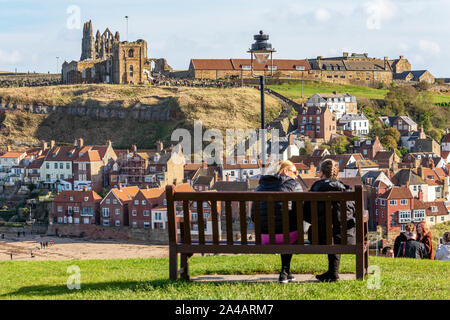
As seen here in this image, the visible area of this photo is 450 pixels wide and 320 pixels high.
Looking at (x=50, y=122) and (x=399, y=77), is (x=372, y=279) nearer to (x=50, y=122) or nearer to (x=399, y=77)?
(x=50, y=122)

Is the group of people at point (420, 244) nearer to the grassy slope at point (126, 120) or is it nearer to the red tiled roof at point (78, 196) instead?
the red tiled roof at point (78, 196)

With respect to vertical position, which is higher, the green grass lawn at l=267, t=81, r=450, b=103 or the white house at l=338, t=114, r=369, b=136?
the green grass lawn at l=267, t=81, r=450, b=103

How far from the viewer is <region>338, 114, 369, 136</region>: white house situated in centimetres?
7662

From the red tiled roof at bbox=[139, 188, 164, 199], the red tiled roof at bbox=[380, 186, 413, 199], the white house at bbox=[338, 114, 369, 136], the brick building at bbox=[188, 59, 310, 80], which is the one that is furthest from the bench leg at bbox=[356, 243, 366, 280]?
the brick building at bbox=[188, 59, 310, 80]

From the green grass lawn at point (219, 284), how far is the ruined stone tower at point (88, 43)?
10832 centimetres

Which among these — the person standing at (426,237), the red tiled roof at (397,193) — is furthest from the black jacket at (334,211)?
the red tiled roof at (397,193)

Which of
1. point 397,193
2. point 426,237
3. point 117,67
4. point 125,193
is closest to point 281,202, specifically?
point 426,237

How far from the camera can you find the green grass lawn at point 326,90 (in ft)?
304

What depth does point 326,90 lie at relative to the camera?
98.0 meters

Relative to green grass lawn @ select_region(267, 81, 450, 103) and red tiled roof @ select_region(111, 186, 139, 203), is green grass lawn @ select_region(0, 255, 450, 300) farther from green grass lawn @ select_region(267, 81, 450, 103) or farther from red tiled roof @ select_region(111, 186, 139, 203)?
green grass lawn @ select_region(267, 81, 450, 103)

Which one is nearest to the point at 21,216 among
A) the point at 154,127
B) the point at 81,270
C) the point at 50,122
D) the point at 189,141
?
the point at 189,141

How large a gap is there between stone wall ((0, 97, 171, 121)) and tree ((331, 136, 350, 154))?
22.8 m
